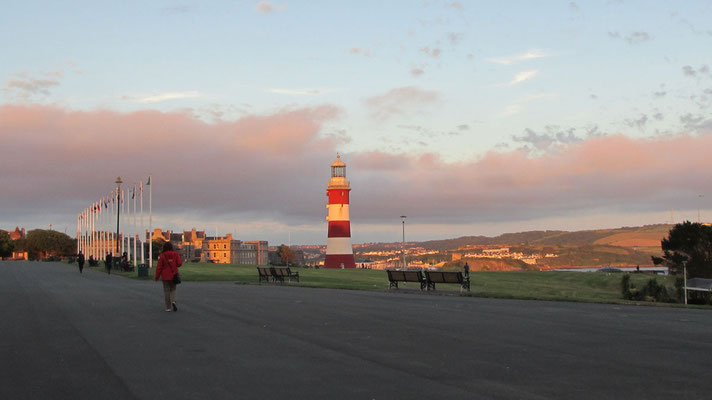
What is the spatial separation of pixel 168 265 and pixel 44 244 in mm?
170685

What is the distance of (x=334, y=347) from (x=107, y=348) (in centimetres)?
376

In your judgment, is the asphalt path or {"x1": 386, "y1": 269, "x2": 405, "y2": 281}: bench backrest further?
{"x1": 386, "y1": 269, "x2": 405, "y2": 281}: bench backrest

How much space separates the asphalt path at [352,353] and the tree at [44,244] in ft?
555

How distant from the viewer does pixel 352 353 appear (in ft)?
39.1

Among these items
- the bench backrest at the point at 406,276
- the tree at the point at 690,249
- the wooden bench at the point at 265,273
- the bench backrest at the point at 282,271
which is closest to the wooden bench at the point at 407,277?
the bench backrest at the point at 406,276

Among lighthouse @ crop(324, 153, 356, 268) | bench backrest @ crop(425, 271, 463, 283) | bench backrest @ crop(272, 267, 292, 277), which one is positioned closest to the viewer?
bench backrest @ crop(425, 271, 463, 283)

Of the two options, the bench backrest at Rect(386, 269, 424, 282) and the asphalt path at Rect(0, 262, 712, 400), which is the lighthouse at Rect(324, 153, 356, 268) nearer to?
the bench backrest at Rect(386, 269, 424, 282)

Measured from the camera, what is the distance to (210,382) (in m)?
9.23

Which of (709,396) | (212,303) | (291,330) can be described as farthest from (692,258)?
(709,396)

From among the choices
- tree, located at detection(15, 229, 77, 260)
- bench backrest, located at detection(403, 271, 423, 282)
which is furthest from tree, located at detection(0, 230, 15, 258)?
bench backrest, located at detection(403, 271, 423, 282)

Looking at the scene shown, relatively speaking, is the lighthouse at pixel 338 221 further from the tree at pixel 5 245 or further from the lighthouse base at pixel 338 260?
the tree at pixel 5 245

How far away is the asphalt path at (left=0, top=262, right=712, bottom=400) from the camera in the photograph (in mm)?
8812

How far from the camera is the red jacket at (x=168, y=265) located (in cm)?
2036

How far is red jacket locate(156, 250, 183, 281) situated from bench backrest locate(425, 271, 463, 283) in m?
13.8
